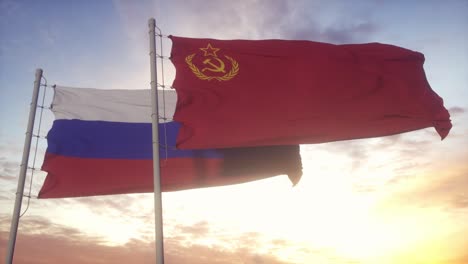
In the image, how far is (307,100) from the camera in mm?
9828

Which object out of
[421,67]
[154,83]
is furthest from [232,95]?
[421,67]

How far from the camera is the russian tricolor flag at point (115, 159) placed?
1046 centimetres

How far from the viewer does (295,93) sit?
990 cm

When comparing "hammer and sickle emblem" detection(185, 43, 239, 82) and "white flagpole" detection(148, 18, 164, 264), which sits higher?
"hammer and sickle emblem" detection(185, 43, 239, 82)

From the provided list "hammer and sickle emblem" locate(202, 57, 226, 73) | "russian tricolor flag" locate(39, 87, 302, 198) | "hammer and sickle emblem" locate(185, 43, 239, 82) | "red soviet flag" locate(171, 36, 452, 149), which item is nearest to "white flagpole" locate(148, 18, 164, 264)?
"red soviet flag" locate(171, 36, 452, 149)

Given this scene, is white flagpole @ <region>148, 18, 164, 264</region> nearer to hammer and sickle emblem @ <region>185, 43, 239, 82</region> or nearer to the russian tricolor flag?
hammer and sickle emblem @ <region>185, 43, 239, 82</region>

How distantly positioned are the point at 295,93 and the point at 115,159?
4.51 m

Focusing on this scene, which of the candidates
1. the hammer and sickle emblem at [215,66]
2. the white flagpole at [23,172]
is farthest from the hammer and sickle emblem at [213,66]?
the white flagpole at [23,172]

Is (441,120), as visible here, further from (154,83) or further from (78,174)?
(78,174)

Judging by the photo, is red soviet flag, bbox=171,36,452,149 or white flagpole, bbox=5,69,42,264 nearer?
red soviet flag, bbox=171,36,452,149

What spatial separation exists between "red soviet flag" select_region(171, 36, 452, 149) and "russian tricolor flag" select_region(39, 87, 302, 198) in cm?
148

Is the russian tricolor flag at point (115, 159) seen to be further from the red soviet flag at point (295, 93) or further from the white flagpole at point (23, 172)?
the red soviet flag at point (295, 93)

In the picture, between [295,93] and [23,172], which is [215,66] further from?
[23,172]

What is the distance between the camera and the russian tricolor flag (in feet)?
34.3
